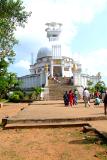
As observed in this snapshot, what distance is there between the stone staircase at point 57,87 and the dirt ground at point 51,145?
1676 inches

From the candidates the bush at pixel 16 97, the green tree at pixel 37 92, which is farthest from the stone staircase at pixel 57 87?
the bush at pixel 16 97

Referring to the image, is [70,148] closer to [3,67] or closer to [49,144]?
[49,144]

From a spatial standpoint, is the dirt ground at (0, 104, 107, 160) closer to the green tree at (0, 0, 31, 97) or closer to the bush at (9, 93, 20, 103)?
the green tree at (0, 0, 31, 97)

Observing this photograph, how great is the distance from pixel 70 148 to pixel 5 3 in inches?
579

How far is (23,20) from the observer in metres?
26.5

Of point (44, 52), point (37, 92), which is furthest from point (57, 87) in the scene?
point (44, 52)

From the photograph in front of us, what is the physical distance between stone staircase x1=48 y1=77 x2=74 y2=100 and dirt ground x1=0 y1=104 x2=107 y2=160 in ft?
140

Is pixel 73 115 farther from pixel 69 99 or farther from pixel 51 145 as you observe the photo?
pixel 69 99

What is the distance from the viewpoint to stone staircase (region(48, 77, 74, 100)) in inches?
2386

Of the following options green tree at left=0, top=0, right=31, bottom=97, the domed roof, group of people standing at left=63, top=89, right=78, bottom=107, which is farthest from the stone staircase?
green tree at left=0, top=0, right=31, bottom=97

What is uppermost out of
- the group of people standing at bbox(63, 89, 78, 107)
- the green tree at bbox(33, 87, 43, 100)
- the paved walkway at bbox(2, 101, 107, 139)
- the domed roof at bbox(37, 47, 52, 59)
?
the domed roof at bbox(37, 47, 52, 59)

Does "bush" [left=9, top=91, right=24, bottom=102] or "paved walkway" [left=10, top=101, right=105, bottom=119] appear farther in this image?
"bush" [left=9, top=91, right=24, bottom=102]

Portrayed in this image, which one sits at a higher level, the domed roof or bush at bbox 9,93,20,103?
the domed roof

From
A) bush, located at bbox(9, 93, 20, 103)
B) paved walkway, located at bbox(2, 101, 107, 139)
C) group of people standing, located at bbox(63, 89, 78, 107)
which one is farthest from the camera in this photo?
bush, located at bbox(9, 93, 20, 103)
